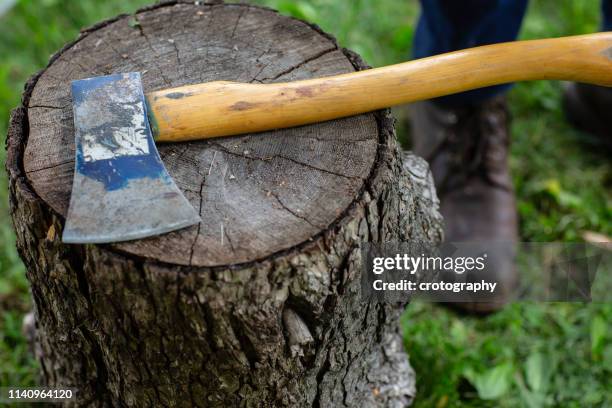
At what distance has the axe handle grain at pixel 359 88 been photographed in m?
1.66

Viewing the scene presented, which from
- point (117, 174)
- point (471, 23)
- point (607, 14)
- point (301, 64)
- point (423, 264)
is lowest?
point (423, 264)

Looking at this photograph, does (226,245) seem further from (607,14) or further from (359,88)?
(607,14)

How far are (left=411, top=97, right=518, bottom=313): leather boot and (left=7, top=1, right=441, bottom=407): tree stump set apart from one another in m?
1.04

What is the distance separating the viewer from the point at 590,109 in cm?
329

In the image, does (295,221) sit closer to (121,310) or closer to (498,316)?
(121,310)

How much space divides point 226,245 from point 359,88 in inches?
22.4

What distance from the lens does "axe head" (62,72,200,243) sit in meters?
1.46

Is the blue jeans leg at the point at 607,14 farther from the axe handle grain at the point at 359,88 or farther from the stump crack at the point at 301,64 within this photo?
the stump crack at the point at 301,64

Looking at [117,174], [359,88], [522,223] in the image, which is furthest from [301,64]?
[522,223]

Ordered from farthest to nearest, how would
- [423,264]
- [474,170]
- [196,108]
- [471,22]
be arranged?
[474,170] → [471,22] → [423,264] → [196,108]

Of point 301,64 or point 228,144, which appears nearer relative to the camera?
point 228,144

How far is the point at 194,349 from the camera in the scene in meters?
1.56

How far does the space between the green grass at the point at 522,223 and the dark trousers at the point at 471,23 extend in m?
0.69

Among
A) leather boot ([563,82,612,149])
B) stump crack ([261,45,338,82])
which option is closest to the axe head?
stump crack ([261,45,338,82])
